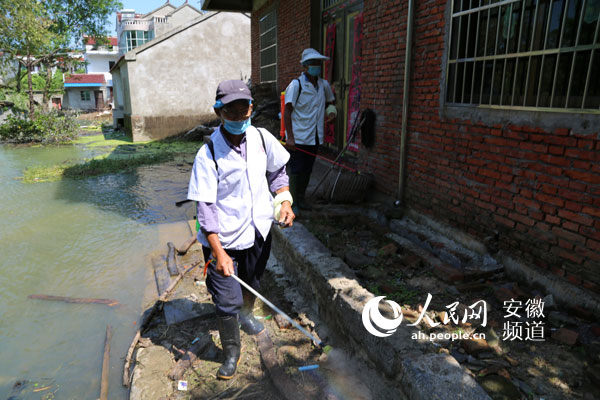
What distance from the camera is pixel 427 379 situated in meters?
2.26

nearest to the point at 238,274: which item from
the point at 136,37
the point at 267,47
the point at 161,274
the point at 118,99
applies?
the point at 161,274

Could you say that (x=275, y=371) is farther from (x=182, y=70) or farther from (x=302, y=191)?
(x=182, y=70)

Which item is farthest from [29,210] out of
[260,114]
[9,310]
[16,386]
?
[260,114]

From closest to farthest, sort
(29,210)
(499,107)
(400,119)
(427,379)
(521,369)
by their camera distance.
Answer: (427,379) → (521,369) → (499,107) → (400,119) → (29,210)

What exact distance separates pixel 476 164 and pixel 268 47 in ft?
29.9

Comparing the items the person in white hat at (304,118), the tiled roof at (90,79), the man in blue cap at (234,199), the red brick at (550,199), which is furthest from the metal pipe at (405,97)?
the tiled roof at (90,79)

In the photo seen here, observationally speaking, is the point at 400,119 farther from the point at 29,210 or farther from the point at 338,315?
the point at 29,210

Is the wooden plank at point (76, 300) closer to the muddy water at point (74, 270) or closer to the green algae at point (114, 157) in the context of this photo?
the muddy water at point (74, 270)

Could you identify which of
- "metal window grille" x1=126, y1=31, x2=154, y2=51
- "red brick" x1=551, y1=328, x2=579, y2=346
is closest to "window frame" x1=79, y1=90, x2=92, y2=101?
"metal window grille" x1=126, y1=31, x2=154, y2=51

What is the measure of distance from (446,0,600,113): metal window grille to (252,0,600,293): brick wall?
22 centimetres

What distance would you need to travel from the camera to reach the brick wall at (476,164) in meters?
3.20

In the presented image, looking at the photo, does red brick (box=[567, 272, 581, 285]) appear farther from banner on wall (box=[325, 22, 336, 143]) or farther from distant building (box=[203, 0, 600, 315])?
banner on wall (box=[325, 22, 336, 143])

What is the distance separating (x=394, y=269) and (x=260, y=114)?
7.67 metres

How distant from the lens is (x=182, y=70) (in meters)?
17.8
